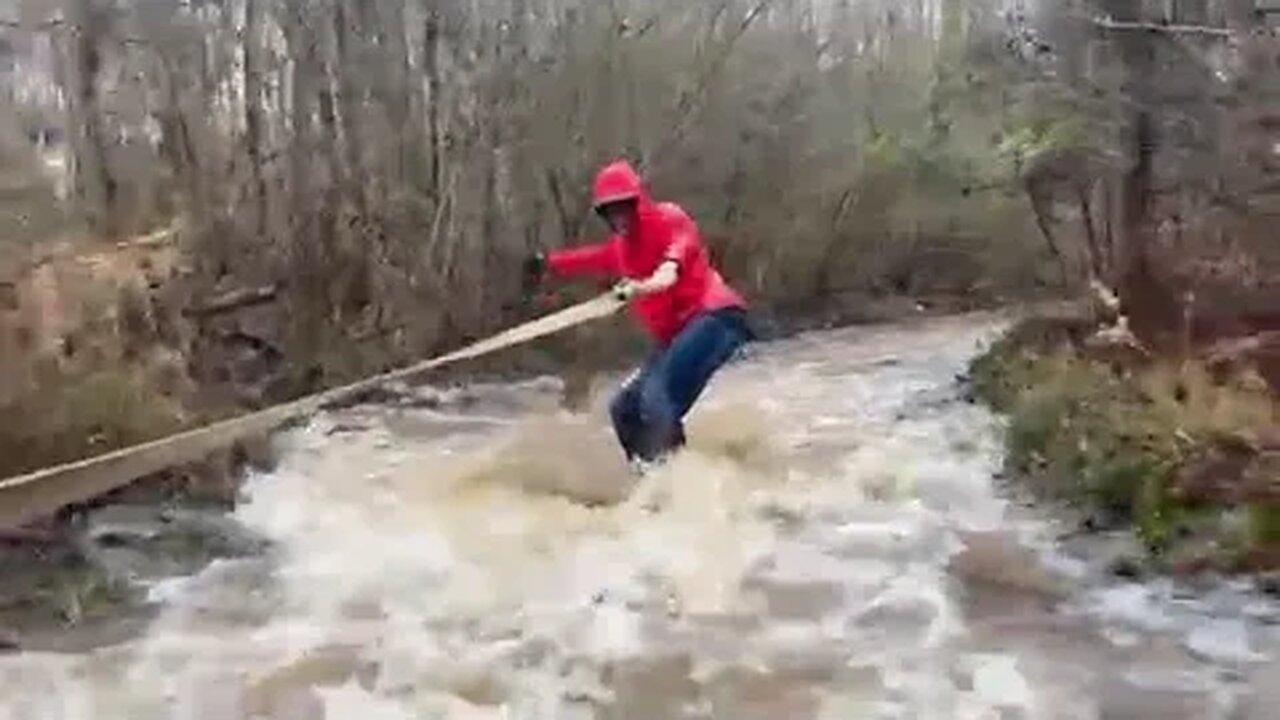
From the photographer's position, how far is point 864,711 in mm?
8688

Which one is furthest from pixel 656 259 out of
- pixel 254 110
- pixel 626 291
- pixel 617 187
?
pixel 254 110

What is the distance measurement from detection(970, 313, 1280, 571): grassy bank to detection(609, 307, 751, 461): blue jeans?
2.19m

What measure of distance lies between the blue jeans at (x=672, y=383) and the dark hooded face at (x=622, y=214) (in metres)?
0.64

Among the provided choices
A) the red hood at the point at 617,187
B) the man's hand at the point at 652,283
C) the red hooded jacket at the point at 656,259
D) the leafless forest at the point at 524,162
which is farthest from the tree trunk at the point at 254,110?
the man's hand at the point at 652,283

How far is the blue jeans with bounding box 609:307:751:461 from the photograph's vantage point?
39.7 ft

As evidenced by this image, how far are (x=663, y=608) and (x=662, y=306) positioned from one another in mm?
2342

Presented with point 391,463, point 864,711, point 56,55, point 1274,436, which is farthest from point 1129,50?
point 56,55

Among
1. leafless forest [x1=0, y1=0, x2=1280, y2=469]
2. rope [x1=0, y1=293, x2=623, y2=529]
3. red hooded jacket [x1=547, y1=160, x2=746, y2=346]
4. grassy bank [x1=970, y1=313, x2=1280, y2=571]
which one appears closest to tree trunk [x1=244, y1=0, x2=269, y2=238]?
leafless forest [x1=0, y1=0, x2=1280, y2=469]

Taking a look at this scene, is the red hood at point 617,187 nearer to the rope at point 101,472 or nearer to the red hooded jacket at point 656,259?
the red hooded jacket at point 656,259

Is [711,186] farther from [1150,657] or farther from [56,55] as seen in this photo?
[1150,657]

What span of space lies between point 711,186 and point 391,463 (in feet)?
35.3

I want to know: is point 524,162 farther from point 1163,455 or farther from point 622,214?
point 1163,455

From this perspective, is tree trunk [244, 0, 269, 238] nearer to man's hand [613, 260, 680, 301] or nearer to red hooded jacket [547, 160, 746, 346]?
red hooded jacket [547, 160, 746, 346]

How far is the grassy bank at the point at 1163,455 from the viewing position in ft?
36.5
